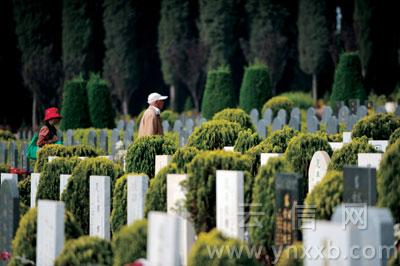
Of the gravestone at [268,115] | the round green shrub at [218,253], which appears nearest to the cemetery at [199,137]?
the round green shrub at [218,253]

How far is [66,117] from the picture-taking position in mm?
26672

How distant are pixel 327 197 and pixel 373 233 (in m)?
1.99

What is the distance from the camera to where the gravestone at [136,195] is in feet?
30.9

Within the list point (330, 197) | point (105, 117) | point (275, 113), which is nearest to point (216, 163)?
point (330, 197)

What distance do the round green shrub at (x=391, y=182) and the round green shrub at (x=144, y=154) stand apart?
501 centimetres

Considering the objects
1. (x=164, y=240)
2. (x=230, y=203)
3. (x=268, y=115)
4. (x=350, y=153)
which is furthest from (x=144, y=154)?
(x=268, y=115)

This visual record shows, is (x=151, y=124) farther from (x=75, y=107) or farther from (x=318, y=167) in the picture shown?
(x=75, y=107)

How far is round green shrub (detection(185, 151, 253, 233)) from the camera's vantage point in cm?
880

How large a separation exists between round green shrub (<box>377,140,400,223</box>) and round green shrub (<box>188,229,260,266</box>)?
1490 millimetres

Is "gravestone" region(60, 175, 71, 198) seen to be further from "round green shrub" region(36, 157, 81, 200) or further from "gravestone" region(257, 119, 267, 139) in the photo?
"gravestone" region(257, 119, 267, 139)

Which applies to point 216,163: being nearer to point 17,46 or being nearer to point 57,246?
point 57,246

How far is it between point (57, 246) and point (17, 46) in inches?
1247

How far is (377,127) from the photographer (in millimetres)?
15273

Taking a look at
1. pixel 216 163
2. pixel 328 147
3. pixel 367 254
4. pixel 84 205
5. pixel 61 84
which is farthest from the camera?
pixel 61 84
